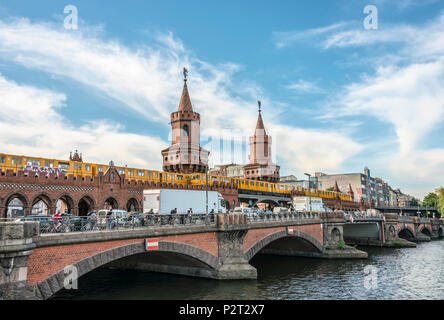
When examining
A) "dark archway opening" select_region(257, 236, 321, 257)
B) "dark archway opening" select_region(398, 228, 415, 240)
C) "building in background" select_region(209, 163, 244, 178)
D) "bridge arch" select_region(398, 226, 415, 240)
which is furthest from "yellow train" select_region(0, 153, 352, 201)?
"building in background" select_region(209, 163, 244, 178)

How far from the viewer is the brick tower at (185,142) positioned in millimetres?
73550

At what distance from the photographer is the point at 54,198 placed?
45.0m

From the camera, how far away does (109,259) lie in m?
19.9

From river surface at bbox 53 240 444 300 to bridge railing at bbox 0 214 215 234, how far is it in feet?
16.1

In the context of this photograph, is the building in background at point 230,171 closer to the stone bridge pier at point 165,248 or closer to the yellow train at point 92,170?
the yellow train at point 92,170

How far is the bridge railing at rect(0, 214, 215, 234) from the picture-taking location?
18.7 m

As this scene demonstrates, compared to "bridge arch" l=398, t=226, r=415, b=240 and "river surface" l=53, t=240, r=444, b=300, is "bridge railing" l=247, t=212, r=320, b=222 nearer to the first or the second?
"river surface" l=53, t=240, r=444, b=300

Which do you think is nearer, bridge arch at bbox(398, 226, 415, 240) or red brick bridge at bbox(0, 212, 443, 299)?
red brick bridge at bbox(0, 212, 443, 299)

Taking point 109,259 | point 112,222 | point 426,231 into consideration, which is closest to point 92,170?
point 112,222

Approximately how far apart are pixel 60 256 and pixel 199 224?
38.2 feet

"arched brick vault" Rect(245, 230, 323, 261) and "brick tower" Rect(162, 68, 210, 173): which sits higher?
"brick tower" Rect(162, 68, 210, 173)

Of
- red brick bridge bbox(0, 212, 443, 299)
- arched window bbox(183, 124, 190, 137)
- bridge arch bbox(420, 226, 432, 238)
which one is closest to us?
red brick bridge bbox(0, 212, 443, 299)

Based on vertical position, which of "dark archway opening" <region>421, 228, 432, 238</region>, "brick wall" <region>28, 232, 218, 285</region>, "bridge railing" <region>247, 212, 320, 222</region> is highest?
"bridge railing" <region>247, 212, 320, 222</region>
